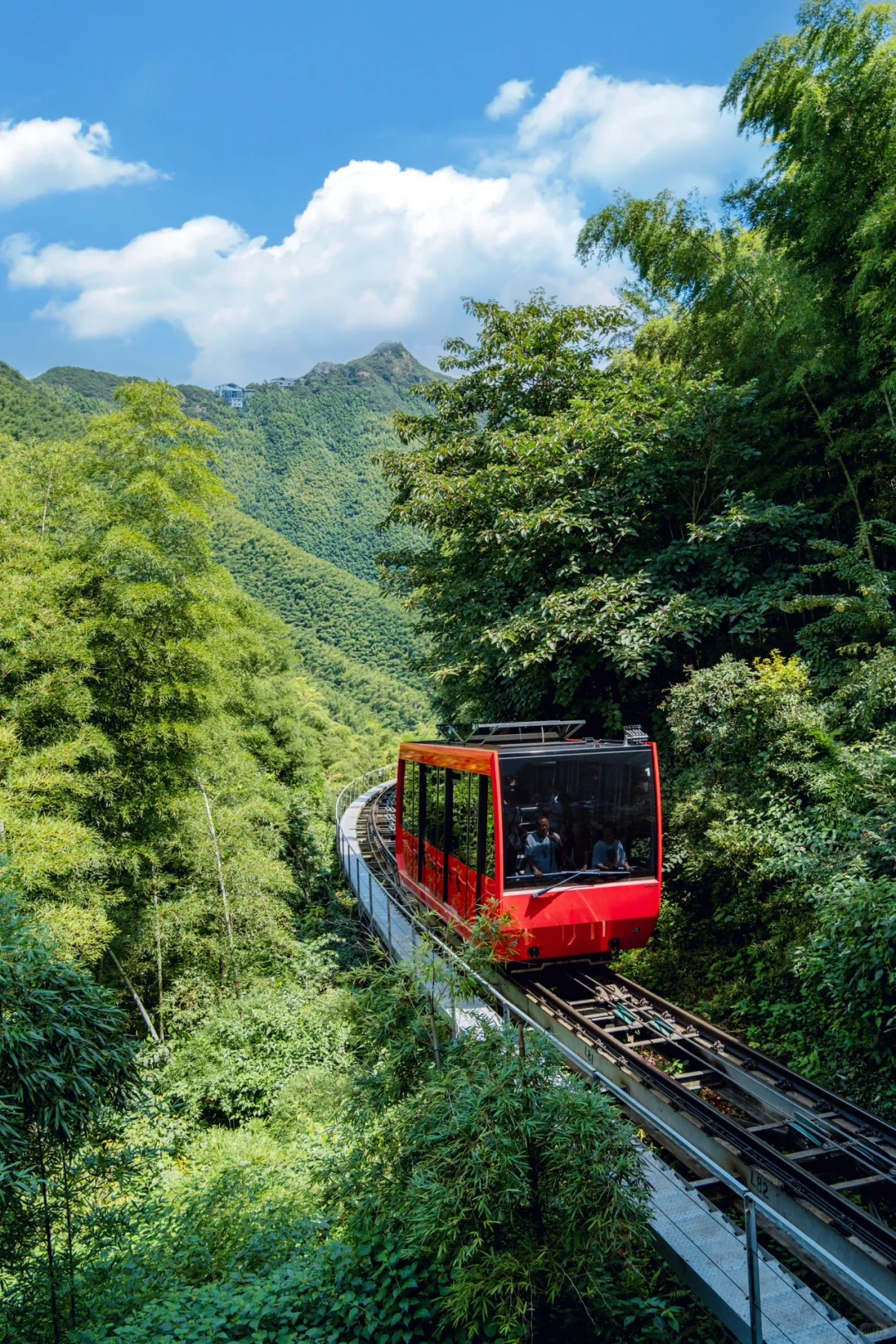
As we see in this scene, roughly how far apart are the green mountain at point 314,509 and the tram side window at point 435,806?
22.9 feet

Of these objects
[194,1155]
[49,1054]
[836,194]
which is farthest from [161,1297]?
[836,194]

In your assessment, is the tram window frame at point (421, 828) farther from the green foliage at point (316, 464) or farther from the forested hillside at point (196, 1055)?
the green foliage at point (316, 464)

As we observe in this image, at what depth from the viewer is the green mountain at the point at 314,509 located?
6072 centimetres

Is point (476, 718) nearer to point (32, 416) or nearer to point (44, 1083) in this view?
point (44, 1083)

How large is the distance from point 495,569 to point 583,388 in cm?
390

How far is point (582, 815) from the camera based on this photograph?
726cm

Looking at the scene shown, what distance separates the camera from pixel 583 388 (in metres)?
13.4

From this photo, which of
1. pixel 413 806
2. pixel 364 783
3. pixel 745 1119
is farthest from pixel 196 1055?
pixel 364 783

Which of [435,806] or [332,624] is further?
[332,624]

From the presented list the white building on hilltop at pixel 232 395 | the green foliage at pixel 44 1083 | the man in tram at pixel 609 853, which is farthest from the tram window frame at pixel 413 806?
the white building on hilltop at pixel 232 395

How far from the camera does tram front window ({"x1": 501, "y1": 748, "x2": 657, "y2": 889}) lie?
7.14m

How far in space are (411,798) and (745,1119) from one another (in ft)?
21.4

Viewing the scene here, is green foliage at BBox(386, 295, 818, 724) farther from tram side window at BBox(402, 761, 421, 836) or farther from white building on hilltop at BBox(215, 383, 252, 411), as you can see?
white building on hilltop at BBox(215, 383, 252, 411)

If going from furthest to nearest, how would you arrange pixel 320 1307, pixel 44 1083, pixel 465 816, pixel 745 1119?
pixel 465 816, pixel 745 1119, pixel 44 1083, pixel 320 1307
